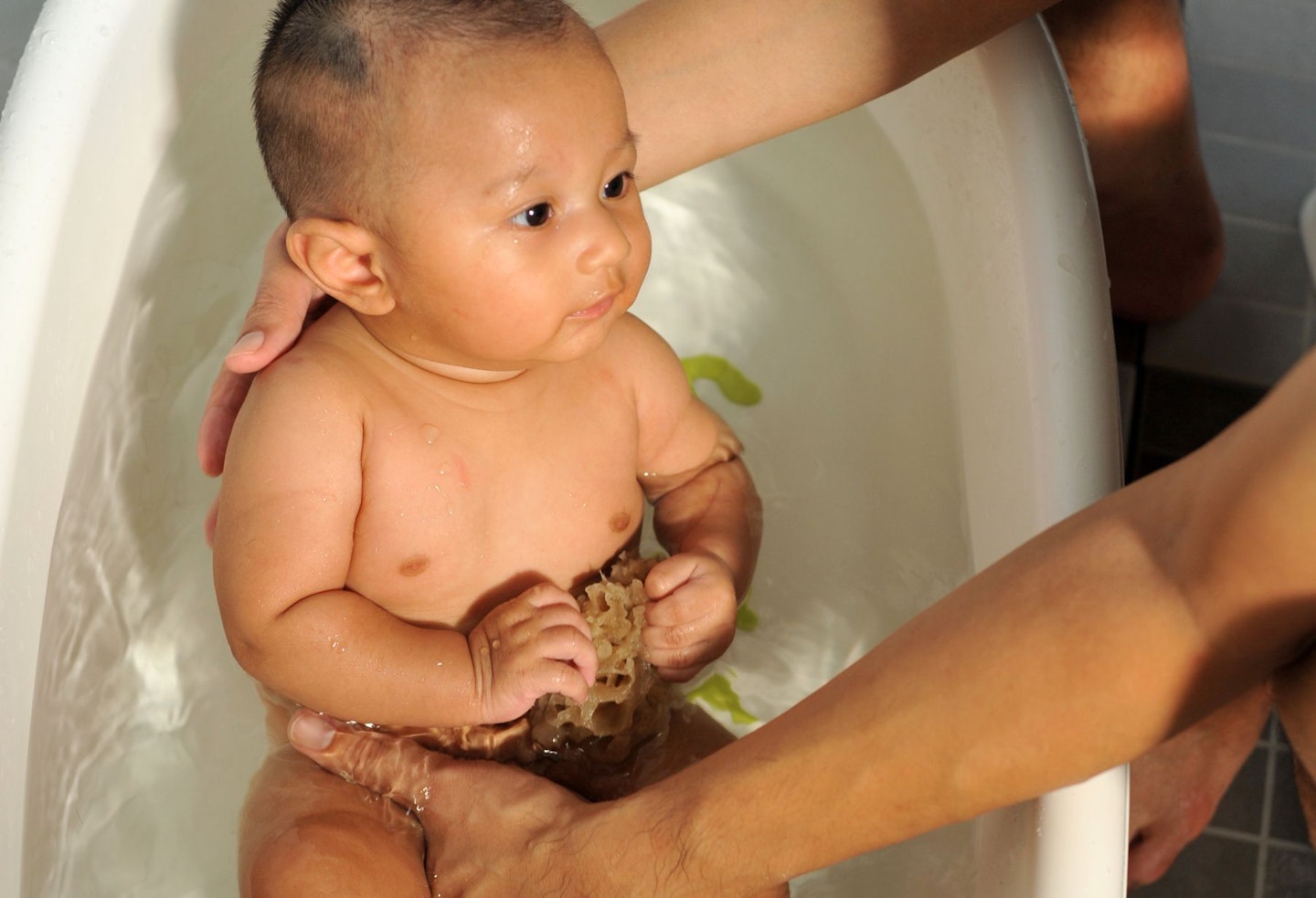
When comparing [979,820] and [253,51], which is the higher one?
[253,51]

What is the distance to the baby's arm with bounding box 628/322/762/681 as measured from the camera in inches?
42.3

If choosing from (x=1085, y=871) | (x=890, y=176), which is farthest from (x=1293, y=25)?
(x=1085, y=871)

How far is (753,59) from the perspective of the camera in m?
1.21

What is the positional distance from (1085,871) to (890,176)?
874 mm

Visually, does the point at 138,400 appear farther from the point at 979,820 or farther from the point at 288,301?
the point at 979,820

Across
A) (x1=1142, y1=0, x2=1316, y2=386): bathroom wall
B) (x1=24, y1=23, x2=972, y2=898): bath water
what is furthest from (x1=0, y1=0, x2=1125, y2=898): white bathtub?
(x1=1142, y1=0, x2=1316, y2=386): bathroom wall

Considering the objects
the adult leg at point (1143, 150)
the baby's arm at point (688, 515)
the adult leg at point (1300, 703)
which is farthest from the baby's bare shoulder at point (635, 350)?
the adult leg at point (1143, 150)

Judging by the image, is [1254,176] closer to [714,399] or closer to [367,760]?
[714,399]

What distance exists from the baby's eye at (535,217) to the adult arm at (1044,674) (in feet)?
1.22

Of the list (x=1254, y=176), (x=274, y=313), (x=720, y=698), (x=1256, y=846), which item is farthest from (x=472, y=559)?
(x=1254, y=176)

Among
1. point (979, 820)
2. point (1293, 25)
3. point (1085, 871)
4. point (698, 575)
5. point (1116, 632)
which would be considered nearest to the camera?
point (1116, 632)

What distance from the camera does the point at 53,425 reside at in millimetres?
1102

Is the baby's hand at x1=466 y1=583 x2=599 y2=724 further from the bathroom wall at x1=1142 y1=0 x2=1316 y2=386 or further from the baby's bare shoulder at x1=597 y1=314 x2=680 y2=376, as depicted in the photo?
the bathroom wall at x1=1142 y1=0 x2=1316 y2=386

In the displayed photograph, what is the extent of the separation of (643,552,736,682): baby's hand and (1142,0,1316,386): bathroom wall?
926 mm
